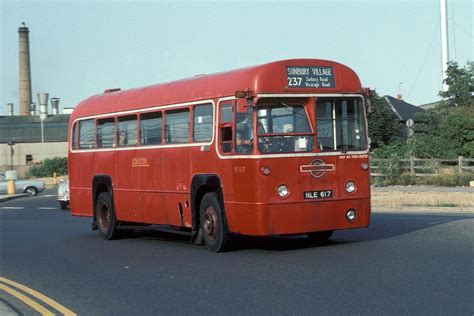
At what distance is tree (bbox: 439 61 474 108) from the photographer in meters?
57.2

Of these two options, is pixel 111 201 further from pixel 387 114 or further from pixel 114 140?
pixel 387 114

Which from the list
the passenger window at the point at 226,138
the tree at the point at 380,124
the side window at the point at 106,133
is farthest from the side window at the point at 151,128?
the tree at the point at 380,124

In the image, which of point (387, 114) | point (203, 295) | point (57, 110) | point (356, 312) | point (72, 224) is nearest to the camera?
point (356, 312)

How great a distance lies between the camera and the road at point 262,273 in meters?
9.57

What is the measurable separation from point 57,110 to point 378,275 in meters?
100

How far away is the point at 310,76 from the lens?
14.3 meters

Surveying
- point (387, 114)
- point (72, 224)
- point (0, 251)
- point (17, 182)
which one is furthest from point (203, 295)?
point (387, 114)

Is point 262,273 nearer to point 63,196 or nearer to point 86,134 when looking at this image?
point 86,134

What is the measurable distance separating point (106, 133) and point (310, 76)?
628cm

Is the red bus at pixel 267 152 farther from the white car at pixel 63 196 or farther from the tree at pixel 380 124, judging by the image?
the tree at pixel 380 124

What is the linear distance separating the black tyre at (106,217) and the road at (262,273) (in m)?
0.50

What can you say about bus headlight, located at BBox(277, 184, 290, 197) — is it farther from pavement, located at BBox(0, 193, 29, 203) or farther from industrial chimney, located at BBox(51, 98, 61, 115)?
industrial chimney, located at BBox(51, 98, 61, 115)

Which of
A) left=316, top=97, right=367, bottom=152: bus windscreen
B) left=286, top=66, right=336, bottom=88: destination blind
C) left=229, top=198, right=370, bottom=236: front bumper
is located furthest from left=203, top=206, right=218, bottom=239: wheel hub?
left=286, top=66, right=336, bottom=88: destination blind

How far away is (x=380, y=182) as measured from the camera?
38.9 meters
